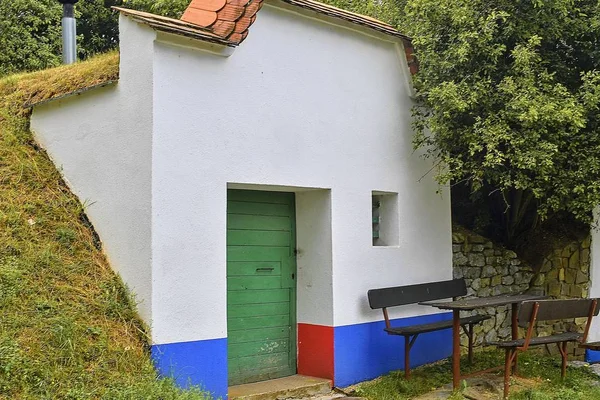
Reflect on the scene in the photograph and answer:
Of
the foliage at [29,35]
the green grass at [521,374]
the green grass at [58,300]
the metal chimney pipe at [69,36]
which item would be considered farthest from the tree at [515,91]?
the foliage at [29,35]

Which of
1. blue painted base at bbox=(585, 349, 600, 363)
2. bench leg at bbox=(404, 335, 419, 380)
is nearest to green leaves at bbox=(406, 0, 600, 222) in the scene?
bench leg at bbox=(404, 335, 419, 380)

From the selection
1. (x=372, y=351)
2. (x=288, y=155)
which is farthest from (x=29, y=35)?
(x=372, y=351)

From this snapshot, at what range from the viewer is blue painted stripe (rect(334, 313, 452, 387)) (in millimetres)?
7074

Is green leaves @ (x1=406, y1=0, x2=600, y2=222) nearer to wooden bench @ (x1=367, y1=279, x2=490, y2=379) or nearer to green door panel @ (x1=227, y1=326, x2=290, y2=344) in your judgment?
wooden bench @ (x1=367, y1=279, x2=490, y2=379)

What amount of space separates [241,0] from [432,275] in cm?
430

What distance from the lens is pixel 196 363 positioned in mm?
5703

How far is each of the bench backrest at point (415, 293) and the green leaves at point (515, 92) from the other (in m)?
1.37

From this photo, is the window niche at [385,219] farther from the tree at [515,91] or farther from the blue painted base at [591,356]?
the blue painted base at [591,356]

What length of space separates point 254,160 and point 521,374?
4.41m

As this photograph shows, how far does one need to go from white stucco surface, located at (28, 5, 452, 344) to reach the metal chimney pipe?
3.83m

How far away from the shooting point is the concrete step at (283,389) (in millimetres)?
6309

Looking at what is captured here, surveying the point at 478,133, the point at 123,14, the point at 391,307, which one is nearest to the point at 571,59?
the point at 478,133

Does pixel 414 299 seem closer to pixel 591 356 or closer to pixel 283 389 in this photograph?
pixel 283 389

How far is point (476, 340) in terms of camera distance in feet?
29.5
